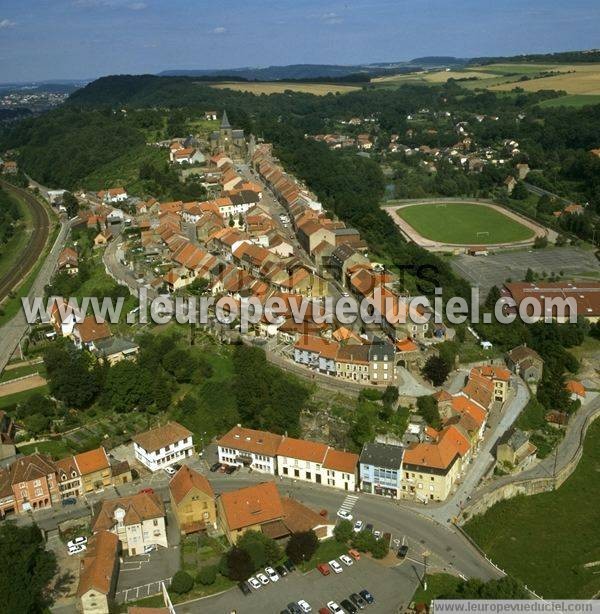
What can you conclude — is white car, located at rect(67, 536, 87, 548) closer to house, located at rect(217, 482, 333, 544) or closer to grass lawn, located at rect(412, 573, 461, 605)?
house, located at rect(217, 482, 333, 544)

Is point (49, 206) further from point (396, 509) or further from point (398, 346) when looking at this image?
point (396, 509)

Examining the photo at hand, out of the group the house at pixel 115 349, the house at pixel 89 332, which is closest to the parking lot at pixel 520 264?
the house at pixel 115 349

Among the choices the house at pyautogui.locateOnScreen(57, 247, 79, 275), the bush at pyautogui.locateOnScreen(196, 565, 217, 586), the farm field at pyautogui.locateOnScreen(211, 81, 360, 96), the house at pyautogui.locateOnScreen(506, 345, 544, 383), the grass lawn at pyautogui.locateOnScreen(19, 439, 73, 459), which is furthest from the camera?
the farm field at pyautogui.locateOnScreen(211, 81, 360, 96)

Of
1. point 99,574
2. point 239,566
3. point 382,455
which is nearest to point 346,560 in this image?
point 239,566

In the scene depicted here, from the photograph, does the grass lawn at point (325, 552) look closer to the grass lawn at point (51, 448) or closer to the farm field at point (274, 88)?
the grass lawn at point (51, 448)

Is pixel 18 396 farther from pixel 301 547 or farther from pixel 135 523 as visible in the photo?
pixel 301 547

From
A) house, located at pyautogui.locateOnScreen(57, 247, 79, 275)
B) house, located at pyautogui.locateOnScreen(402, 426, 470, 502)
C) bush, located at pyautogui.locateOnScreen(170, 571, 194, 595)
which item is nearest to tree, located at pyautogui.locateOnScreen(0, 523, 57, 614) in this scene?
bush, located at pyautogui.locateOnScreen(170, 571, 194, 595)

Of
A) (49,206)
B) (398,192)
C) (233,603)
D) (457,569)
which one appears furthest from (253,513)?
(398,192)
